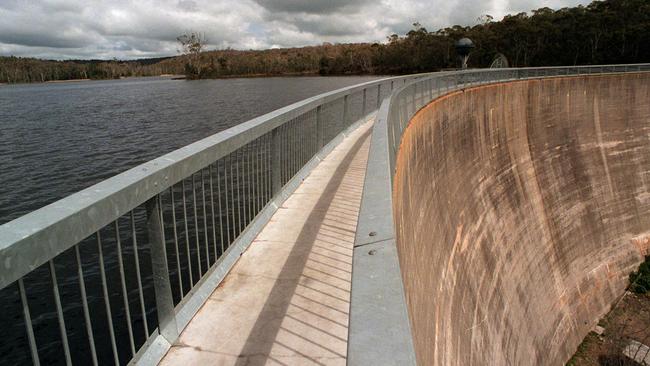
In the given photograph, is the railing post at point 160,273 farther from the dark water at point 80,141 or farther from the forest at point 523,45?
the forest at point 523,45

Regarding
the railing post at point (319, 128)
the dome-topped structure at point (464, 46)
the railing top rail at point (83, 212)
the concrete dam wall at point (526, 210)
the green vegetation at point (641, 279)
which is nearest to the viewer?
the railing top rail at point (83, 212)

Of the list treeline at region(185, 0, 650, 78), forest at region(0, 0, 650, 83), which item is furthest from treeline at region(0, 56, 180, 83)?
treeline at region(185, 0, 650, 78)

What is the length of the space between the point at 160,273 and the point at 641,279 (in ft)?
83.9

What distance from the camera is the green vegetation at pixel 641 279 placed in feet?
69.6

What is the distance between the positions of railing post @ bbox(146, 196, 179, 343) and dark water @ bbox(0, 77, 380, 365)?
13 centimetres

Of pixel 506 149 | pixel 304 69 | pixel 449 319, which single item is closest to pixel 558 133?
pixel 506 149

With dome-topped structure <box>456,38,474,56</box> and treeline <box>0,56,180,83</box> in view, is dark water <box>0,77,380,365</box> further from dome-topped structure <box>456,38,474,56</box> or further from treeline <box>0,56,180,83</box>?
treeline <box>0,56,180,83</box>

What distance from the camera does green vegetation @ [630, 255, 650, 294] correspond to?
21203 millimetres

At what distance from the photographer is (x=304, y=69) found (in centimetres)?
13900

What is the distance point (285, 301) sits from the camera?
10.7ft

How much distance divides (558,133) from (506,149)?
540cm

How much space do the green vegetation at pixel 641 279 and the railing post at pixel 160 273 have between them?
25048 millimetres

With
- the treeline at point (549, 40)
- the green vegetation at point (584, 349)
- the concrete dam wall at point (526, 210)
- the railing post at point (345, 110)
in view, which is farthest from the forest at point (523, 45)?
the railing post at point (345, 110)

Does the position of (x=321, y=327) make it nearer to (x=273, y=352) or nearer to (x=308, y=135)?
(x=273, y=352)
